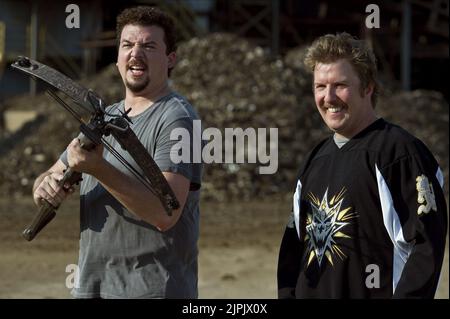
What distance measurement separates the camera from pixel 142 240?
316 centimetres

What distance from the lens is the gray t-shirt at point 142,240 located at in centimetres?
315

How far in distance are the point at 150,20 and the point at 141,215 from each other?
0.85 metres

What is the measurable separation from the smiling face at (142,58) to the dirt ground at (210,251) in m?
5.20

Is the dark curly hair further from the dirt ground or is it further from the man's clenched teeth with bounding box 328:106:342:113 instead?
the dirt ground

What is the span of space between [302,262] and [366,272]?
1.04ft

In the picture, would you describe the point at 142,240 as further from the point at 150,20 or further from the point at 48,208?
the point at 150,20

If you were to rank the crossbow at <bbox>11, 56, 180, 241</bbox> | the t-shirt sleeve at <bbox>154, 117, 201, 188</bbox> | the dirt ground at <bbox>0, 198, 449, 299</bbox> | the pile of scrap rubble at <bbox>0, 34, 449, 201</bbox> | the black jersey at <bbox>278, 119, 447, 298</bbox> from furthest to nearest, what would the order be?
the pile of scrap rubble at <bbox>0, 34, 449, 201</bbox> < the dirt ground at <bbox>0, 198, 449, 299</bbox> < the t-shirt sleeve at <bbox>154, 117, 201, 188</bbox> < the crossbow at <bbox>11, 56, 180, 241</bbox> < the black jersey at <bbox>278, 119, 447, 298</bbox>

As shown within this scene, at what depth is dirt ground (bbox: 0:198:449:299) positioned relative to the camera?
859cm

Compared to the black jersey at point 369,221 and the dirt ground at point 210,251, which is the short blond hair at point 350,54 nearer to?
the black jersey at point 369,221

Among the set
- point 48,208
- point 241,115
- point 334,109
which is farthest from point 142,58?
point 241,115

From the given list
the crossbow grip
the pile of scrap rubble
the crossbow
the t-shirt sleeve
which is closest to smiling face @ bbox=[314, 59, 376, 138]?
the t-shirt sleeve

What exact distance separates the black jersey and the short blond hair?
0.18 metres

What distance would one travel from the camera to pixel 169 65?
3412 millimetres

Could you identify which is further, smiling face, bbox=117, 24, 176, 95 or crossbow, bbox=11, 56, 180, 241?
A: smiling face, bbox=117, 24, 176, 95
